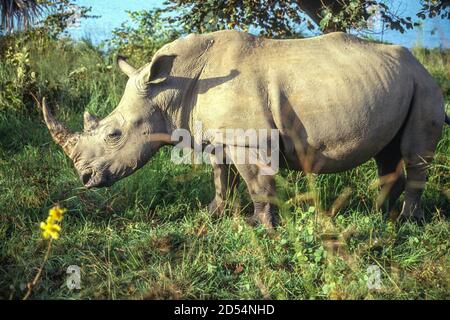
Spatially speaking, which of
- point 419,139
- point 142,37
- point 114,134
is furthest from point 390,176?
point 142,37

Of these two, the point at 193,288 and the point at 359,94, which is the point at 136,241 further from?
the point at 359,94

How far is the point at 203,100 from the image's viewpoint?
15.5 feet

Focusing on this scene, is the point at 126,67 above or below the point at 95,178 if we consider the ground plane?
above

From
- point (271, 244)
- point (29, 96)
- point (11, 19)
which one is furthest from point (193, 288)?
point (11, 19)

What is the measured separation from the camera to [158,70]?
4.80 m

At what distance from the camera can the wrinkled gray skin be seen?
4668mm

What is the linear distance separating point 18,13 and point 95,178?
20.0 ft

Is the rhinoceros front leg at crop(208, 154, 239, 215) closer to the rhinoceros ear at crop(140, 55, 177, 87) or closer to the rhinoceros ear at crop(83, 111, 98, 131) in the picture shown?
the rhinoceros ear at crop(140, 55, 177, 87)

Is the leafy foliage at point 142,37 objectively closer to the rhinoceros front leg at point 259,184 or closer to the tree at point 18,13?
the tree at point 18,13

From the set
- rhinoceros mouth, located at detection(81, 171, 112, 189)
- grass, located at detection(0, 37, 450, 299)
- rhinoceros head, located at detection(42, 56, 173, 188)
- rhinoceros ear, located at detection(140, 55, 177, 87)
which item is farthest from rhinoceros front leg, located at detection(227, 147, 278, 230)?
rhinoceros mouth, located at detection(81, 171, 112, 189)

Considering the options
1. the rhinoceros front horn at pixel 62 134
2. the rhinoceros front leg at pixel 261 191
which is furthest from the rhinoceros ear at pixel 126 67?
the rhinoceros front leg at pixel 261 191

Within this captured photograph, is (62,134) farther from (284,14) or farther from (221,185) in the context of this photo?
(284,14)

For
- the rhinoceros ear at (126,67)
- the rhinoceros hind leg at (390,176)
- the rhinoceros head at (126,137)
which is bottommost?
the rhinoceros hind leg at (390,176)

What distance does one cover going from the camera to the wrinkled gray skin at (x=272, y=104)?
15.3ft
